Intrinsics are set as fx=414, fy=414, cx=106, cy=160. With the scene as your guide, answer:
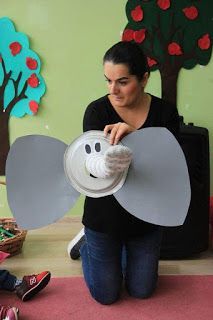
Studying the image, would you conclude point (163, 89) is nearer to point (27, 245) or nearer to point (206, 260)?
point (206, 260)

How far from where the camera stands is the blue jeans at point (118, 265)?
4.53 feet

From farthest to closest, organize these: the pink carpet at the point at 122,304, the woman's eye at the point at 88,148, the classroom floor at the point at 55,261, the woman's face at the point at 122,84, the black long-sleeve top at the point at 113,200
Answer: the classroom floor at the point at 55,261 < the pink carpet at the point at 122,304 < the black long-sleeve top at the point at 113,200 < the woman's face at the point at 122,84 < the woman's eye at the point at 88,148

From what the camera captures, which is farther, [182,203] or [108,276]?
[108,276]

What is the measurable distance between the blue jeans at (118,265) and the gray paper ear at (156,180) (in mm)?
441

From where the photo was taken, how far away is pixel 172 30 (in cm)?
194

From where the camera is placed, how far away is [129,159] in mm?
877

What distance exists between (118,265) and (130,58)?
2.33 feet

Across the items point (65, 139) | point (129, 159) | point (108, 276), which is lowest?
point (108, 276)

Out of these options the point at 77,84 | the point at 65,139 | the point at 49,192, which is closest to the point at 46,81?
the point at 77,84

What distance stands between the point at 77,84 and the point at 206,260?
1014mm

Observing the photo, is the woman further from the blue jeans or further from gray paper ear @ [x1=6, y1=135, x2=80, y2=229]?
gray paper ear @ [x1=6, y1=135, x2=80, y2=229]

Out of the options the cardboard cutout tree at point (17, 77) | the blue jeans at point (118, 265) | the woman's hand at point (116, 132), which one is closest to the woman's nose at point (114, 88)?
the woman's hand at point (116, 132)

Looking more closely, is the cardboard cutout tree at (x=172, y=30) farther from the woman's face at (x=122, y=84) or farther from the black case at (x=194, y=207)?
the woman's face at (x=122, y=84)

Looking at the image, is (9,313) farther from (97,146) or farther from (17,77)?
(17,77)
